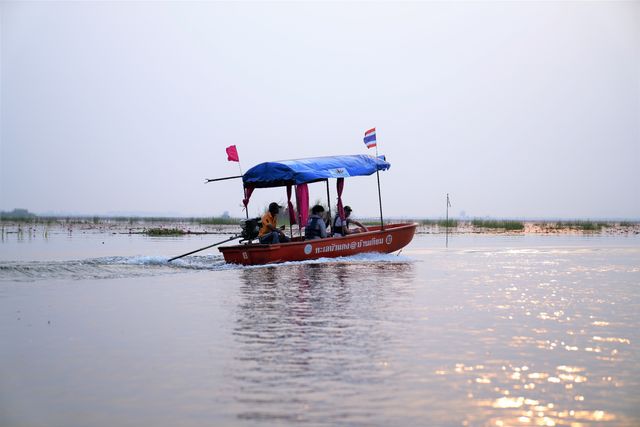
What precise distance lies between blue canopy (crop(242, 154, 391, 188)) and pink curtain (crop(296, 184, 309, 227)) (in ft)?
1.12

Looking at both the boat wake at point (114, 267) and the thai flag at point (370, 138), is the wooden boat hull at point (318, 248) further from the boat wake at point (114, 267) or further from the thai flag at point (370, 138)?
the thai flag at point (370, 138)

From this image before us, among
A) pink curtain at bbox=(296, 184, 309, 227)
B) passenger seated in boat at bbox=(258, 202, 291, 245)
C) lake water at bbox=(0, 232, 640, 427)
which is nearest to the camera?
lake water at bbox=(0, 232, 640, 427)

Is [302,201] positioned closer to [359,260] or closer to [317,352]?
[359,260]

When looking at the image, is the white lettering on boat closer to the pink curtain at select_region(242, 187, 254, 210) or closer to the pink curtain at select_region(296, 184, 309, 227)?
the pink curtain at select_region(296, 184, 309, 227)

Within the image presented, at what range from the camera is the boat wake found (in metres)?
17.2

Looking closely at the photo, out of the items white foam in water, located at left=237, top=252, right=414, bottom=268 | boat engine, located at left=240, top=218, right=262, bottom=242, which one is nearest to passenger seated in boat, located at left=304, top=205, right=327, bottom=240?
white foam in water, located at left=237, top=252, right=414, bottom=268

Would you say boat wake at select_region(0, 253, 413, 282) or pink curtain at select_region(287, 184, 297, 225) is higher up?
pink curtain at select_region(287, 184, 297, 225)

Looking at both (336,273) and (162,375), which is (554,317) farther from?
(336,273)

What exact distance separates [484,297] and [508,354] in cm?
528

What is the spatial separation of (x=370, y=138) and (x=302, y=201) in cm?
410

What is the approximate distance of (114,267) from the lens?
750 inches

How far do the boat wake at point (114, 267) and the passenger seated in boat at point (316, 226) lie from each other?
3.10ft

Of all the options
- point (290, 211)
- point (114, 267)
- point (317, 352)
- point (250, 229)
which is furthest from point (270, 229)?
point (317, 352)

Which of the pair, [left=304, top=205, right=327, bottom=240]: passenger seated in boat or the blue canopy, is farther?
Result: [left=304, top=205, right=327, bottom=240]: passenger seated in boat
